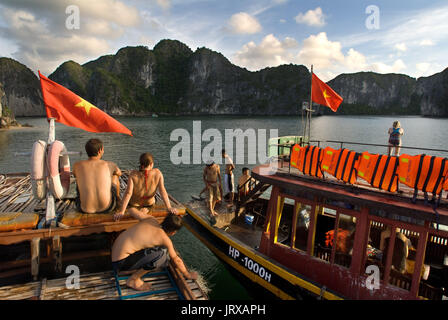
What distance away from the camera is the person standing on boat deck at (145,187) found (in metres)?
5.25

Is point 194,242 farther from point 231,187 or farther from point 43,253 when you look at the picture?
point 43,253

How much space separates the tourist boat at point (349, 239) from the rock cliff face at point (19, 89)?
197885 mm

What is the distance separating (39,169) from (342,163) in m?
6.01

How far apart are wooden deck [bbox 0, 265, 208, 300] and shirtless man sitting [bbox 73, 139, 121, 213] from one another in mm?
1313

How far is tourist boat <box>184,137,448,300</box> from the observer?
511 centimetres

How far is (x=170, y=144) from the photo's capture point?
46094mm

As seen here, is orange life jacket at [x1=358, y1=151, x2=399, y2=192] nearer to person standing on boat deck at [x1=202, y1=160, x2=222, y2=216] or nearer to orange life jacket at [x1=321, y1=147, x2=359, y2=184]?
orange life jacket at [x1=321, y1=147, x2=359, y2=184]

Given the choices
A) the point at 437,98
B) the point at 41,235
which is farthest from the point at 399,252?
the point at 437,98

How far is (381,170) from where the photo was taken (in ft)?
17.7

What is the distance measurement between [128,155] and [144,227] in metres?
32.8

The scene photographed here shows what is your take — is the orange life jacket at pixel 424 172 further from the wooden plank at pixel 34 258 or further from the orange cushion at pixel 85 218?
the wooden plank at pixel 34 258
